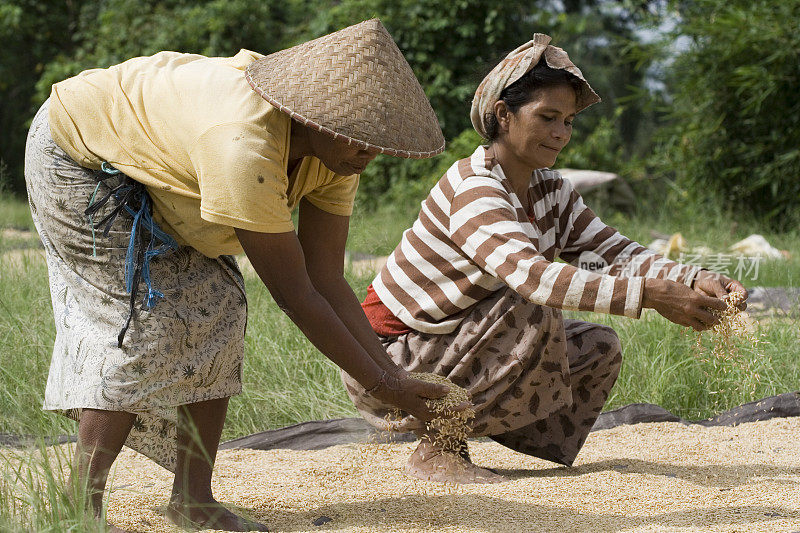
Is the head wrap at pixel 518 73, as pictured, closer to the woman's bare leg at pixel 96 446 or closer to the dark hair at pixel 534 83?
the dark hair at pixel 534 83

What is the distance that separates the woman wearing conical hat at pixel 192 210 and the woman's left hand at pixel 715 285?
899 mm

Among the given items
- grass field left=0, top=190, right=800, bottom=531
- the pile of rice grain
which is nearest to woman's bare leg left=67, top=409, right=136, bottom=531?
the pile of rice grain

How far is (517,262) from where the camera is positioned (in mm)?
2607

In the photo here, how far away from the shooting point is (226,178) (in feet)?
6.65

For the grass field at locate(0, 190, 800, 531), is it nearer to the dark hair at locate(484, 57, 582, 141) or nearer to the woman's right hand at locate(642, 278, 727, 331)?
the woman's right hand at locate(642, 278, 727, 331)

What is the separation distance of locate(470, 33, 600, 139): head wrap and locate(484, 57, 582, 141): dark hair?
0.07 feet

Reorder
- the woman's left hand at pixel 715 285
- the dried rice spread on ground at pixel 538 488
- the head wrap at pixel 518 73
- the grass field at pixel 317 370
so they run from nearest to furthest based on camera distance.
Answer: the dried rice spread on ground at pixel 538 488 → the woman's left hand at pixel 715 285 → the head wrap at pixel 518 73 → the grass field at pixel 317 370

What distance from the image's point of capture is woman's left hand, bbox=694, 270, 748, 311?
107 inches

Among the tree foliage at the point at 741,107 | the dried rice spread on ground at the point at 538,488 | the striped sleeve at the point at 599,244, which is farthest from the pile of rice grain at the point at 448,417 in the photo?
the tree foliage at the point at 741,107

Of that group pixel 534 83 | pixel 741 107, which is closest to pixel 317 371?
pixel 534 83

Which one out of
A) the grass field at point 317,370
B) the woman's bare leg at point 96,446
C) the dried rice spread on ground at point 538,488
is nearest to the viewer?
the woman's bare leg at point 96,446

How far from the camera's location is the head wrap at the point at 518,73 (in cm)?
286

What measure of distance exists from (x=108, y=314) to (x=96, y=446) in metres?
0.31

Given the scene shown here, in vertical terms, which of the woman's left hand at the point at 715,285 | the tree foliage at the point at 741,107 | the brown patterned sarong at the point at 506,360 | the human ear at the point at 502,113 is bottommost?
the tree foliage at the point at 741,107
